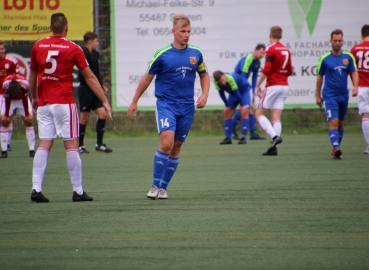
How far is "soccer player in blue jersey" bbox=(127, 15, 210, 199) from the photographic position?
808 centimetres

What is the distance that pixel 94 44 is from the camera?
15695mm

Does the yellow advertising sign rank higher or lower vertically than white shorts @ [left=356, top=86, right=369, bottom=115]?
higher

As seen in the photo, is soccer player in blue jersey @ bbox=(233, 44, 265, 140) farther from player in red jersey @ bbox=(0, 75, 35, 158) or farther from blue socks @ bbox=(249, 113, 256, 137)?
player in red jersey @ bbox=(0, 75, 35, 158)

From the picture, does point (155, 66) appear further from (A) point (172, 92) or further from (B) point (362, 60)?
(B) point (362, 60)

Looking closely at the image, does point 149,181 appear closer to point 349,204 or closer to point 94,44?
point 349,204

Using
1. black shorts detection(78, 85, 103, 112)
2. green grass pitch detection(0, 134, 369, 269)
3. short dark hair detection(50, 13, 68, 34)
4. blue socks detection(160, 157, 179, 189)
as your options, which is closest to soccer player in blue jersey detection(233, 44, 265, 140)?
black shorts detection(78, 85, 103, 112)

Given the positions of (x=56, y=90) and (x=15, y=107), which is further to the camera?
(x=15, y=107)

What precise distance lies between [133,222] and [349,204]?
2239 millimetres

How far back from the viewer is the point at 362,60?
1399 cm

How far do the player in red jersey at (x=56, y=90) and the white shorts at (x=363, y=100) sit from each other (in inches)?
276

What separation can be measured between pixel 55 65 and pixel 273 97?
7.30 m

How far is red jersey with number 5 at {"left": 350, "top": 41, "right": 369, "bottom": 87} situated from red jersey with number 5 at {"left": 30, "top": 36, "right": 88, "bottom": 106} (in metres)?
7.21

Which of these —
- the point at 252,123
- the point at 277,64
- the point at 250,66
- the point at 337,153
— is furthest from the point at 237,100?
the point at 337,153

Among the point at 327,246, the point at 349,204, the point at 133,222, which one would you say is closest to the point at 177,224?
the point at 133,222
